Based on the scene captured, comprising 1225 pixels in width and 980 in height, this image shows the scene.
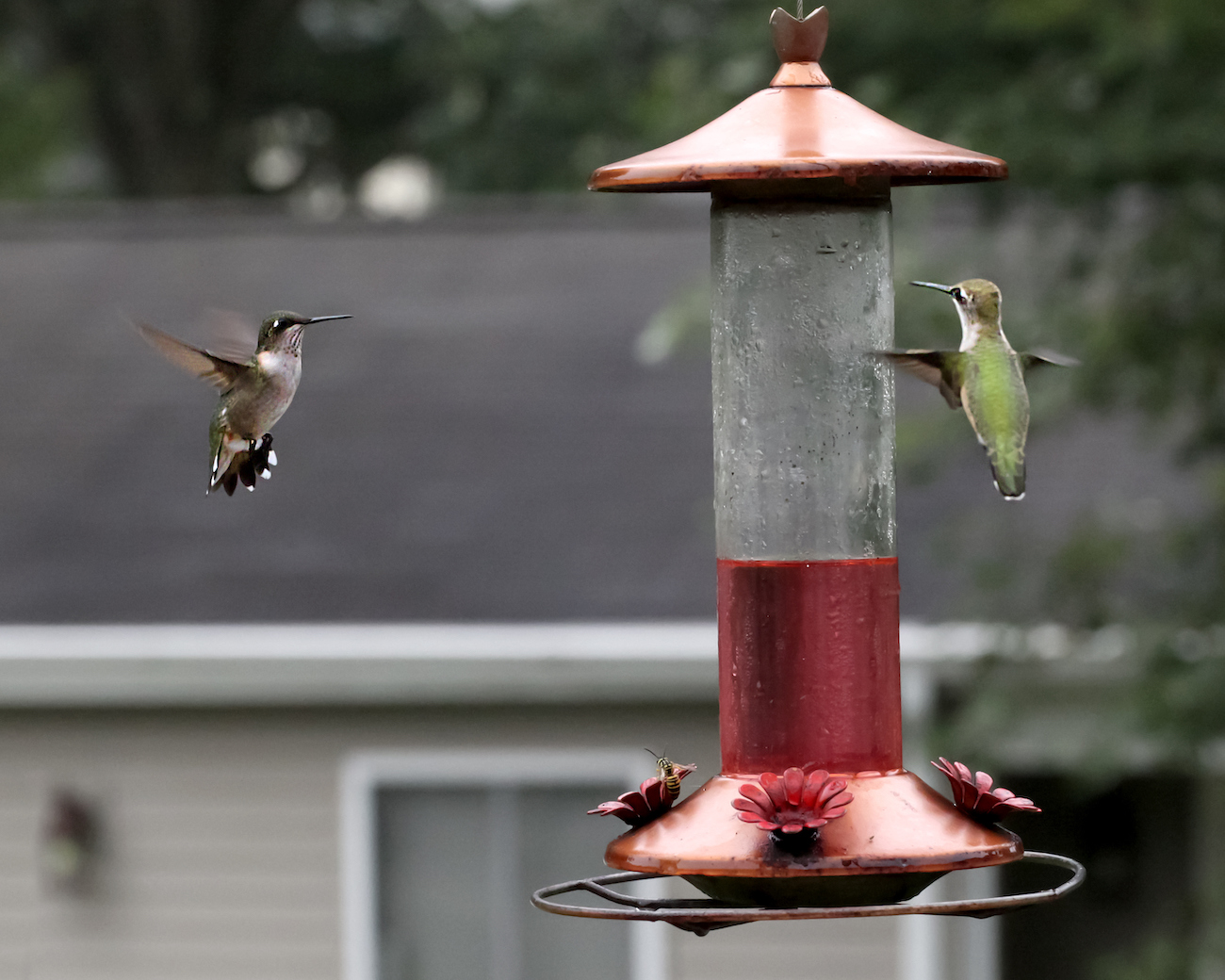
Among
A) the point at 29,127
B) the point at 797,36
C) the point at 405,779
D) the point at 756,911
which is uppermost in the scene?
the point at 29,127

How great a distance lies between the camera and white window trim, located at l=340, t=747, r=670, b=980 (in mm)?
8969

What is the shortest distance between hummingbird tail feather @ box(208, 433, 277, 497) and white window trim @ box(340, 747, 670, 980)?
5294 mm

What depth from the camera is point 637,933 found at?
8945mm

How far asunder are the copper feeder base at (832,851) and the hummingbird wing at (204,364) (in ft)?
3.72

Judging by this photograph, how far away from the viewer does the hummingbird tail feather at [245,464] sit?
3756 mm

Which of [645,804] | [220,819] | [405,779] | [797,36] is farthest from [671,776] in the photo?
[220,819]

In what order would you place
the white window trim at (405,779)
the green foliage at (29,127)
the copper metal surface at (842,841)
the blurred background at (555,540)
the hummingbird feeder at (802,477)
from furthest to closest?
the green foliage at (29,127), the white window trim at (405,779), the blurred background at (555,540), the hummingbird feeder at (802,477), the copper metal surface at (842,841)

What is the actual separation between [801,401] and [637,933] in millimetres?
5763

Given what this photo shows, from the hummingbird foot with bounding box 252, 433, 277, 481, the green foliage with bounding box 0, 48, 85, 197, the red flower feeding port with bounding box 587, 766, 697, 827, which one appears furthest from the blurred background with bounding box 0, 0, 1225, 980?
the green foliage with bounding box 0, 48, 85, 197

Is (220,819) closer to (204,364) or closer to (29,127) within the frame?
(204,364)

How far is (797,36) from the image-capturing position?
3537 millimetres

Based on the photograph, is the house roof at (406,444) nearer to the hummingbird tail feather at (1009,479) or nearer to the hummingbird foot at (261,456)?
the hummingbird tail feather at (1009,479)

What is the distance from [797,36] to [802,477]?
0.76m

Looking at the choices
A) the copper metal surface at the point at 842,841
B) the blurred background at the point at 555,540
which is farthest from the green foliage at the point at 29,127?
the copper metal surface at the point at 842,841
